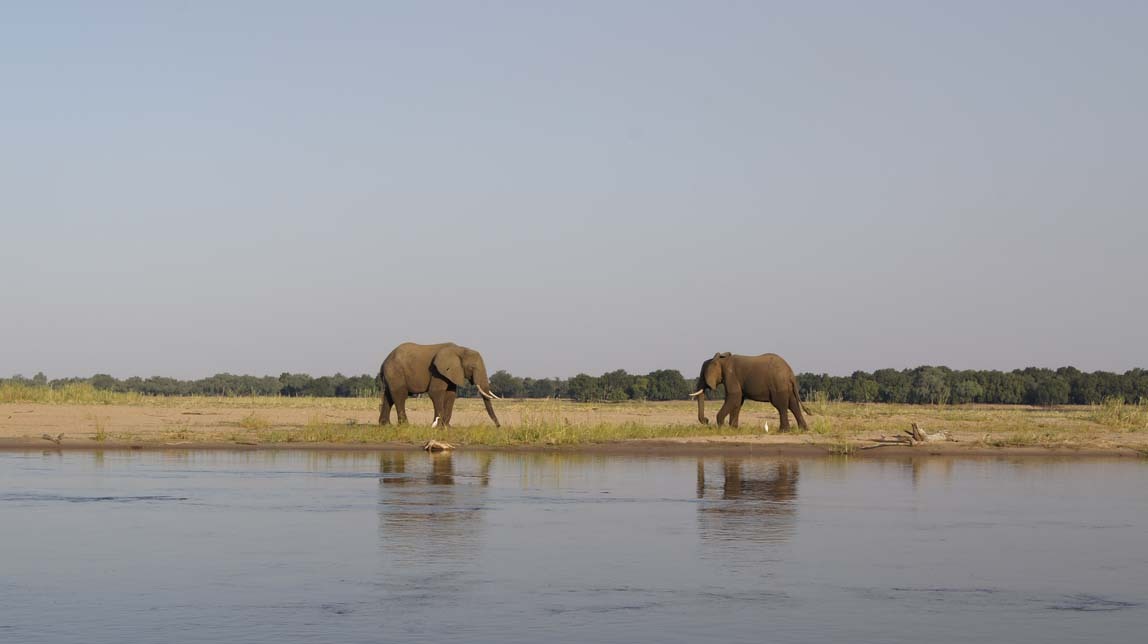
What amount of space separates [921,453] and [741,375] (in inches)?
263

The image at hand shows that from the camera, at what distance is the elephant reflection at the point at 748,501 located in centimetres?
1527

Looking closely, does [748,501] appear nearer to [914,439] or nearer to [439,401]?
[914,439]

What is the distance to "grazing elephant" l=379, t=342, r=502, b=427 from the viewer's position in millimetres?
33875

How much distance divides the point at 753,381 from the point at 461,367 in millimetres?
6968

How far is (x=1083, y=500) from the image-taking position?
63.7 feet

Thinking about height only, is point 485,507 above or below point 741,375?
below

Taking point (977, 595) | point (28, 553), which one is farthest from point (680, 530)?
point (28, 553)

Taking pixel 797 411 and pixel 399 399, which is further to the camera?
pixel 797 411

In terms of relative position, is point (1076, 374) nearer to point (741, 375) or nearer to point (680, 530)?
point (741, 375)

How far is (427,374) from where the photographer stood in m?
34.1

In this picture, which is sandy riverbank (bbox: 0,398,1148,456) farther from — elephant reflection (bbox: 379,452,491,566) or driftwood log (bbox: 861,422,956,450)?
elephant reflection (bbox: 379,452,491,566)

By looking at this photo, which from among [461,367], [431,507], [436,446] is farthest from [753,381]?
[431,507]

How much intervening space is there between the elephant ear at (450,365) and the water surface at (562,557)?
11.0 m

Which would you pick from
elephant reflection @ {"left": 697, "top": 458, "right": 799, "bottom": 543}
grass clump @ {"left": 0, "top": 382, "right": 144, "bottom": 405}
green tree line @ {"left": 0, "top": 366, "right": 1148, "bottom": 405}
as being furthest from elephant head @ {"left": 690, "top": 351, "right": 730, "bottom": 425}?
green tree line @ {"left": 0, "top": 366, "right": 1148, "bottom": 405}
